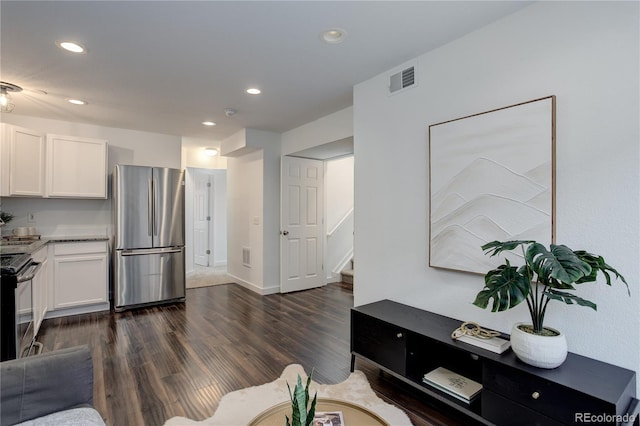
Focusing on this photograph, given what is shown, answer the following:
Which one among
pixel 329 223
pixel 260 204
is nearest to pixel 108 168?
pixel 260 204

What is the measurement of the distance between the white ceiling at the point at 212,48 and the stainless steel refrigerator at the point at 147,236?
98cm

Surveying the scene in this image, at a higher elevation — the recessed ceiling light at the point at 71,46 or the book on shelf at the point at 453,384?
the recessed ceiling light at the point at 71,46

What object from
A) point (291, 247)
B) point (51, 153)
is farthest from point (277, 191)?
point (51, 153)

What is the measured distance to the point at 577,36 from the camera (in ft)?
5.92

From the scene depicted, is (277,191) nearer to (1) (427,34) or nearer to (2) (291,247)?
(2) (291,247)

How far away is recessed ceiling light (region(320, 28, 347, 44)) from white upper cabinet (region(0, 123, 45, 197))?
3.76m

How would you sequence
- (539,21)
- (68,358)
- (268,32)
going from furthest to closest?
(268,32)
(539,21)
(68,358)

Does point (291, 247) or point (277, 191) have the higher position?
point (277, 191)

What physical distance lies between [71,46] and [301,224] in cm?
362

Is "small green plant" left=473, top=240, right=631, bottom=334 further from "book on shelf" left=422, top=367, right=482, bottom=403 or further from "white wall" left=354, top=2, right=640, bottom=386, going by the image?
"book on shelf" left=422, top=367, right=482, bottom=403

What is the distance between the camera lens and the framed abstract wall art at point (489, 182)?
1912 mm

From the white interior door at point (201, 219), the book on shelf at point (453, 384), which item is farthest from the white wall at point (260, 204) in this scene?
the book on shelf at point (453, 384)

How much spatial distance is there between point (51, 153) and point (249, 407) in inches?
158

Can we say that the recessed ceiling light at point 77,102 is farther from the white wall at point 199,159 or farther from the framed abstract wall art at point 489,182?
the framed abstract wall art at point 489,182
